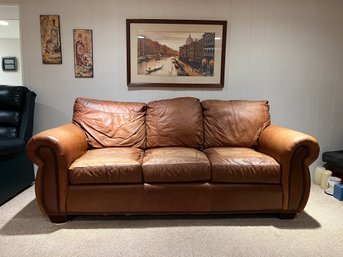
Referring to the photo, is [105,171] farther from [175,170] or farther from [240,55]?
[240,55]

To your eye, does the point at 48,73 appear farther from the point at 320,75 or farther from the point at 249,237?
the point at 320,75

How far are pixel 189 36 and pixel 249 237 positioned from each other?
2.09m

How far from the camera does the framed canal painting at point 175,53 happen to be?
117 inches

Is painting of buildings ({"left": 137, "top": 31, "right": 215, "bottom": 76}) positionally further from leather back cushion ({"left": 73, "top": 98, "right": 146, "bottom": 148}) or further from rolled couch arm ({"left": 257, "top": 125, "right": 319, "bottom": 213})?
rolled couch arm ({"left": 257, "top": 125, "right": 319, "bottom": 213})

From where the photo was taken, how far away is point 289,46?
10.1 feet

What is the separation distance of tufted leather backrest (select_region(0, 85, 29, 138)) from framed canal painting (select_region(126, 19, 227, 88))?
114 centimetres

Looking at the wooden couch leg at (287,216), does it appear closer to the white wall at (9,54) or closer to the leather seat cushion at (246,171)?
the leather seat cushion at (246,171)

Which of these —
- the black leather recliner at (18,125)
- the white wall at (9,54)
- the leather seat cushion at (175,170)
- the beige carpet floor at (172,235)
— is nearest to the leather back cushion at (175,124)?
the leather seat cushion at (175,170)

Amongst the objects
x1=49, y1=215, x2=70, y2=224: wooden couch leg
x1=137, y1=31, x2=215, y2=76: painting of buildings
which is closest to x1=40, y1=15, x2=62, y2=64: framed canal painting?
x1=137, y1=31, x2=215, y2=76: painting of buildings

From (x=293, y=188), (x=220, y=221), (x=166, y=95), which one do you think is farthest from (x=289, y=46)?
(x=220, y=221)

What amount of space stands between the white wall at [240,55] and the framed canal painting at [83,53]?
55 millimetres

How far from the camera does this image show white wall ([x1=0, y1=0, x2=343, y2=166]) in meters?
2.94

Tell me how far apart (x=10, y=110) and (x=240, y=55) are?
2.50 metres

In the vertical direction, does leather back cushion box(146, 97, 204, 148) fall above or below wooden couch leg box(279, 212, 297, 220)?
above
